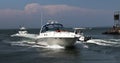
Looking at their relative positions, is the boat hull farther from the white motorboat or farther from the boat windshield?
the boat windshield

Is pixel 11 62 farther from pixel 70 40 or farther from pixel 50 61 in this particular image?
pixel 70 40

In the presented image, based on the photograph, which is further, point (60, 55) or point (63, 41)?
point (63, 41)

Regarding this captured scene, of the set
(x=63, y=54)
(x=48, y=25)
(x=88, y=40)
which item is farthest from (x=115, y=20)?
(x=63, y=54)

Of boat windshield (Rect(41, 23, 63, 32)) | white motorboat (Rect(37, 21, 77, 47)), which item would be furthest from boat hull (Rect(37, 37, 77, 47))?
boat windshield (Rect(41, 23, 63, 32))

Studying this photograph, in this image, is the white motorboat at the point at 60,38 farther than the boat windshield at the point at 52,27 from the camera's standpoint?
No

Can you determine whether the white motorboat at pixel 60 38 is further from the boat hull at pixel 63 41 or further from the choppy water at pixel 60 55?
the choppy water at pixel 60 55

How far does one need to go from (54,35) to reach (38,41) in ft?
25.2

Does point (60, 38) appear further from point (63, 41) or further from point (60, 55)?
point (60, 55)

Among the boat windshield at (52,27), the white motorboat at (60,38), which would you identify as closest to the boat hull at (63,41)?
the white motorboat at (60,38)

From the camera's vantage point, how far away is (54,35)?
46.0 meters

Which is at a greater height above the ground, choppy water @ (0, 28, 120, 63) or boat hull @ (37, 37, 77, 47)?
boat hull @ (37, 37, 77, 47)

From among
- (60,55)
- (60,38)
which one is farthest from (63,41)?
(60,55)

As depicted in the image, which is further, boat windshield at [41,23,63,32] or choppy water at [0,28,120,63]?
boat windshield at [41,23,63,32]

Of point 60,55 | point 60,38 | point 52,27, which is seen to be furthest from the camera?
point 52,27
